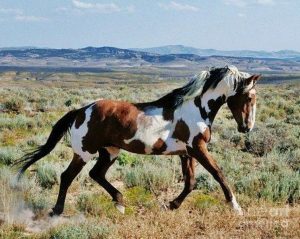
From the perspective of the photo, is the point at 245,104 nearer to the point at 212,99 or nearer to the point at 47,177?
the point at 212,99

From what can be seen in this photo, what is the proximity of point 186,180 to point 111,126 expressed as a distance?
1.27 metres

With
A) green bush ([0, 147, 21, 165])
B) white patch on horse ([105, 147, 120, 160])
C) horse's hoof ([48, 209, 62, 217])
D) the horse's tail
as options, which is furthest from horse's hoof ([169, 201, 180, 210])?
green bush ([0, 147, 21, 165])

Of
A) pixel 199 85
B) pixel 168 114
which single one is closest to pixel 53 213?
pixel 168 114

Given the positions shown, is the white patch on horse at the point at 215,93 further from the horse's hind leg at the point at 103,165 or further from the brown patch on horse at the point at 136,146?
the horse's hind leg at the point at 103,165

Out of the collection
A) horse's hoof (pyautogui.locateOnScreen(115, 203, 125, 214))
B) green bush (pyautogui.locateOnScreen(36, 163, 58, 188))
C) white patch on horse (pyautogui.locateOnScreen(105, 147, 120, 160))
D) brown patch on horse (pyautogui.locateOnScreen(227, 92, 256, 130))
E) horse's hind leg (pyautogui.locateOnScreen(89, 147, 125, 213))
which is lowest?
green bush (pyautogui.locateOnScreen(36, 163, 58, 188))

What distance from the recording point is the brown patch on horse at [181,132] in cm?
659

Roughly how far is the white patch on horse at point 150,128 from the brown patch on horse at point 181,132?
10 centimetres

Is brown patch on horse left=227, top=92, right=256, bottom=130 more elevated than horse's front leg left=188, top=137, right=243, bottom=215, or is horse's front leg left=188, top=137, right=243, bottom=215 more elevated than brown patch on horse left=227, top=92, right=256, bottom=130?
brown patch on horse left=227, top=92, right=256, bottom=130

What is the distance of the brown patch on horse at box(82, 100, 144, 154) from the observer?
22.3 ft

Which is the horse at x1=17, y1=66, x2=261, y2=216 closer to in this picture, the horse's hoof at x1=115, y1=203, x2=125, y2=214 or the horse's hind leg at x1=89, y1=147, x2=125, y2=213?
the horse's hoof at x1=115, y1=203, x2=125, y2=214

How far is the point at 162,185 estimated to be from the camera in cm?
868

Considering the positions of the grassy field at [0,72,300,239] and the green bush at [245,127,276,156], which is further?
the green bush at [245,127,276,156]

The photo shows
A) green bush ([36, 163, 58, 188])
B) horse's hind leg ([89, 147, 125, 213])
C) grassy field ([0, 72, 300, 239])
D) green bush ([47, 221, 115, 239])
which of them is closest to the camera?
green bush ([47, 221, 115, 239])

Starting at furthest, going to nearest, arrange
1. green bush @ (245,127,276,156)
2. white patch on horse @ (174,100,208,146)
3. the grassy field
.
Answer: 1. green bush @ (245,127,276,156)
2. white patch on horse @ (174,100,208,146)
3. the grassy field
